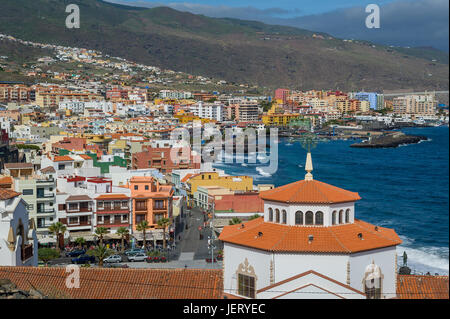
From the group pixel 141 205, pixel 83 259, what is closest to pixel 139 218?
pixel 141 205

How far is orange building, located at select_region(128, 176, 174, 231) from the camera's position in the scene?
2539cm

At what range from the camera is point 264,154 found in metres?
69.5

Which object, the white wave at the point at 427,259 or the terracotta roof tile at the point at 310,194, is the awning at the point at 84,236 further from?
the terracotta roof tile at the point at 310,194

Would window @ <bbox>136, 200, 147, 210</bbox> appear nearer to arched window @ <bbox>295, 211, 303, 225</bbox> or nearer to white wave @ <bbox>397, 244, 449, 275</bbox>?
white wave @ <bbox>397, 244, 449, 275</bbox>

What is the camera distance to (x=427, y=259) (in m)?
25.2

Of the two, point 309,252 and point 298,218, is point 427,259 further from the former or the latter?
point 309,252

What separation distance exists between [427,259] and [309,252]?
16423 millimetres

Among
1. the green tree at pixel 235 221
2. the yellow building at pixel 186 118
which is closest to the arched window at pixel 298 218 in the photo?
the green tree at pixel 235 221

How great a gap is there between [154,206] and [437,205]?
71.8 feet

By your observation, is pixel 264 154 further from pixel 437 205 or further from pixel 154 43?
pixel 154 43

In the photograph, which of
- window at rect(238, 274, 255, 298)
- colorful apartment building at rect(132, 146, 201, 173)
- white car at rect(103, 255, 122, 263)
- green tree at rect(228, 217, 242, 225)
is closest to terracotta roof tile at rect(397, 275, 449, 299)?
window at rect(238, 274, 255, 298)

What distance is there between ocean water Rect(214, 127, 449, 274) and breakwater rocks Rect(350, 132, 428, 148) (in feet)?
5.77

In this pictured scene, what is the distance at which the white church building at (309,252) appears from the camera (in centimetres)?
1012

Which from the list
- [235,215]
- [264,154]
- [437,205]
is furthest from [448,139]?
[235,215]
